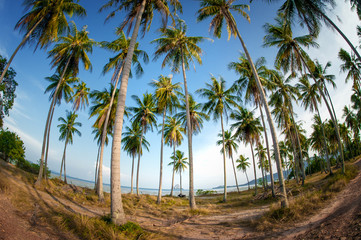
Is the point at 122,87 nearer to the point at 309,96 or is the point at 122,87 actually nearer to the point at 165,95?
the point at 165,95

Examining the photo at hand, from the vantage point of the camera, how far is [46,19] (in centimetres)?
1163

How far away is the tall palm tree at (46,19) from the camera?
10.4 metres

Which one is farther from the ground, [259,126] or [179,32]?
[179,32]

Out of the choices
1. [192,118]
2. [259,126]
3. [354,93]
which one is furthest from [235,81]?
[354,93]

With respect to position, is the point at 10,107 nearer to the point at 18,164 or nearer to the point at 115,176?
the point at 18,164

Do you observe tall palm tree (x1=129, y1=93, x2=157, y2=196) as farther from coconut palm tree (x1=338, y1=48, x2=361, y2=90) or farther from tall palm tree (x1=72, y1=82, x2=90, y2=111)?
coconut palm tree (x1=338, y1=48, x2=361, y2=90)

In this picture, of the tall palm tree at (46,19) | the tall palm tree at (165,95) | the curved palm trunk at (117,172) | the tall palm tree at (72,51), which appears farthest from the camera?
the tall palm tree at (165,95)

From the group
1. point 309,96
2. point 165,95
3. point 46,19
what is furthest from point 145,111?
point 309,96

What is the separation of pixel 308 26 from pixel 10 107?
24.6 metres

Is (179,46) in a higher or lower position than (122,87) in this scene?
higher

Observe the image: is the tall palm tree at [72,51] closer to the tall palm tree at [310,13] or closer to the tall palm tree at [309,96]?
the tall palm tree at [310,13]

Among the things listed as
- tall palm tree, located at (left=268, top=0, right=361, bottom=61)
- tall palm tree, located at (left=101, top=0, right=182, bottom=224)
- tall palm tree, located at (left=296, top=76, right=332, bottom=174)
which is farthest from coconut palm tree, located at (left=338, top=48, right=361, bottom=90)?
tall palm tree, located at (left=101, top=0, right=182, bottom=224)

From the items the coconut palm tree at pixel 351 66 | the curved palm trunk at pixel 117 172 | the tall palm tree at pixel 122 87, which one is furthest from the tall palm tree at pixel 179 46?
the coconut palm tree at pixel 351 66

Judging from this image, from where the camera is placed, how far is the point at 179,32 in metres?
13.8
